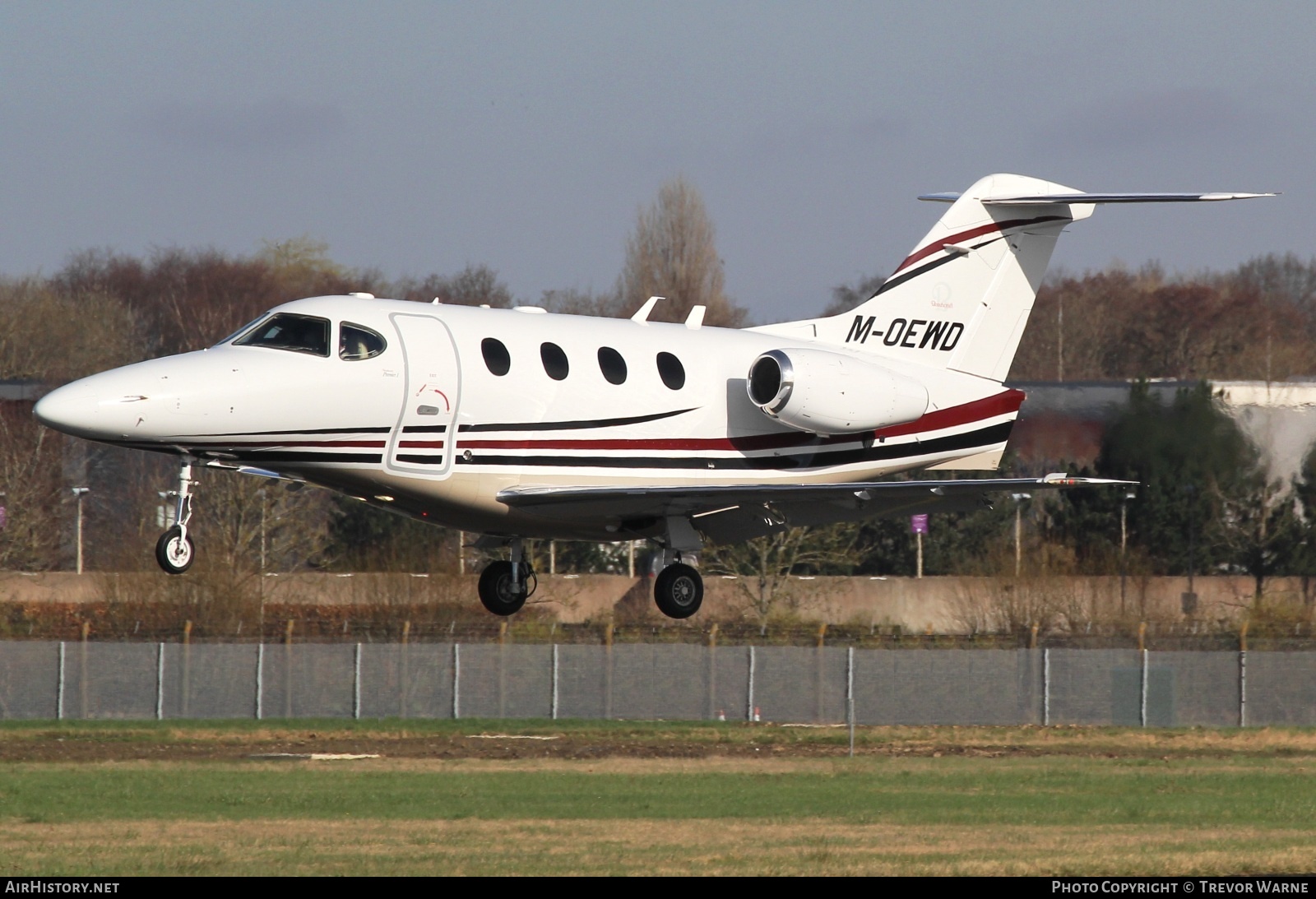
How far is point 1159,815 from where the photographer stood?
1270 inches

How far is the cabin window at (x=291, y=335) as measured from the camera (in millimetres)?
20781

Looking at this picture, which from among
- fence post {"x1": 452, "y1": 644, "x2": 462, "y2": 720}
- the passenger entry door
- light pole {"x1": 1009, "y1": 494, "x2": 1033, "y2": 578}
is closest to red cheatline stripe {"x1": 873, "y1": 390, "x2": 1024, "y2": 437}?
the passenger entry door

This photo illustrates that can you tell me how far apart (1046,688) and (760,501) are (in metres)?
24.3

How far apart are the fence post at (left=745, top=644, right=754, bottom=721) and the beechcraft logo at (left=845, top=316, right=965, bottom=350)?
2033 centimetres

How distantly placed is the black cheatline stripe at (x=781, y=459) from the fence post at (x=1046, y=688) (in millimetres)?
20245

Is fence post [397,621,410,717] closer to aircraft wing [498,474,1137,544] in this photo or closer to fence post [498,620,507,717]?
fence post [498,620,507,717]

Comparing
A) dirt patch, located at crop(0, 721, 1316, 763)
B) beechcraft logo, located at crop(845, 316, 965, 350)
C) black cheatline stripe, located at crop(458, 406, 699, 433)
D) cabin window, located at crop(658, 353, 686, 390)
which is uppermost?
beechcraft logo, located at crop(845, 316, 965, 350)

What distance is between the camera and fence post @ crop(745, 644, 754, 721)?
45.6 meters

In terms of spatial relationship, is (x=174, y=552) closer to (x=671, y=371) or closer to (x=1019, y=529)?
(x=671, y=371)

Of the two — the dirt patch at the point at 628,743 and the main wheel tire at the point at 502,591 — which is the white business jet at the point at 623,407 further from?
the dirt patch at the point at 628,743

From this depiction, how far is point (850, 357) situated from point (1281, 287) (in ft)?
299

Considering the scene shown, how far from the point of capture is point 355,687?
1805 inches

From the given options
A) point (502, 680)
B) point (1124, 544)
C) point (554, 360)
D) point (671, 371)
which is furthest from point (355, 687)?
point (554, 360)

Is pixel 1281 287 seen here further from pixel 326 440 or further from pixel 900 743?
pixel 326 440
